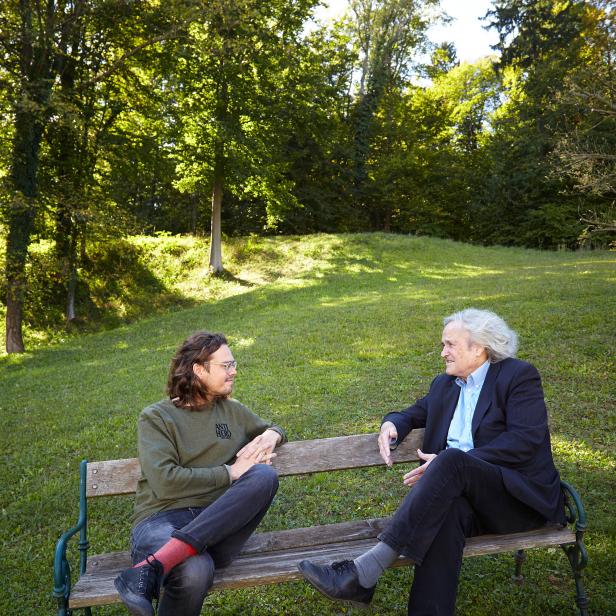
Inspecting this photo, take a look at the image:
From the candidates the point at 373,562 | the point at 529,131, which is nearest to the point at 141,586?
the point at 373,562

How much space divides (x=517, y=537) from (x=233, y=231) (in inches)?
1050

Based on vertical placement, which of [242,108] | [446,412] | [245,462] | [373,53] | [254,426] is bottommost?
[245,462]

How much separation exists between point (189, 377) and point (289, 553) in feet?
3.87

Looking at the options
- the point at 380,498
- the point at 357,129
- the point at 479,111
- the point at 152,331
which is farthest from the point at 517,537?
the point at 479,111

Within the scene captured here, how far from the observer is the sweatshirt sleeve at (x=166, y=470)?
310cm

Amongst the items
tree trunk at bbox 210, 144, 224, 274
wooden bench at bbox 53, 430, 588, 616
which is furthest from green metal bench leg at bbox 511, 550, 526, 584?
tree trunk at bbox 210, 144, 224, 274

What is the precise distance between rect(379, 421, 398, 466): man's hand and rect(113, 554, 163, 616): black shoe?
4.98 feet

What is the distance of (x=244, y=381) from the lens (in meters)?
8.60

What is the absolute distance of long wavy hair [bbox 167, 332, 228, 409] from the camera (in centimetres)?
341

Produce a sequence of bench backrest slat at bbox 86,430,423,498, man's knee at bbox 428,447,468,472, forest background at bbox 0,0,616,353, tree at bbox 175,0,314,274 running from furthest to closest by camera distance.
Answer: tree at bbox 175,0,314,274 → forest background at bbox 0,0,616,353 → bench backrest slat at bbox 86,430,423,498 → man's knee at bbox 428,447,468,472

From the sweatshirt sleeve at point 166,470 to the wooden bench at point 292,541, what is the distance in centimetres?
30

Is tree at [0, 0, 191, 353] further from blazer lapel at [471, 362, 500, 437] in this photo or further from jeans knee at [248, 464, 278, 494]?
blazer lapel at [471, 362, 500, 437]

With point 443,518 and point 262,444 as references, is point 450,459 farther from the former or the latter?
point 262,444

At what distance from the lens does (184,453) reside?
327 centimetres
